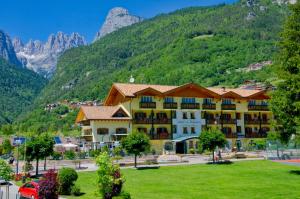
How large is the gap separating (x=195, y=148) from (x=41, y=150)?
107 ft

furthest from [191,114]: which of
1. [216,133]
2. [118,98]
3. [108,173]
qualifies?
[108,173]

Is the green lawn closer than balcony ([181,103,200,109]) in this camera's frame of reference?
Yes

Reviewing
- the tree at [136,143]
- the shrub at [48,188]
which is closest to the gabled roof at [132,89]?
the tree at [136,143]

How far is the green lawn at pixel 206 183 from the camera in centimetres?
2514

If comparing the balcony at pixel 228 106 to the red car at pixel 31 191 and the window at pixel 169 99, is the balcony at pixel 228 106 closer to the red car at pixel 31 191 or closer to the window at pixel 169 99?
the window at pixel 169 99

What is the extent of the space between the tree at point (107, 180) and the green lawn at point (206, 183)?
829 millimetres

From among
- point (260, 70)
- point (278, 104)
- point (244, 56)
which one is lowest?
point (278, 104)

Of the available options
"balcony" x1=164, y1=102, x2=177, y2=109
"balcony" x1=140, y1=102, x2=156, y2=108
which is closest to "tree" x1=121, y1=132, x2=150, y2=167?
"balcony" x1=140, y1=102, x2=156, y2=108

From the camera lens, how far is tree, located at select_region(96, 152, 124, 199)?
66.5 feet

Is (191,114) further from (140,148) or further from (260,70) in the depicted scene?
(260,70)

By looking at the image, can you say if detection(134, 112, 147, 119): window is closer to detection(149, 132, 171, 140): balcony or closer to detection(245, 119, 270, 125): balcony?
detection(149, 132, 171, 140): balcony

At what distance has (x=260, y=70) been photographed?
156 metres

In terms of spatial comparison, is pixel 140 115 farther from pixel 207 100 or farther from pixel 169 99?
pixel 207 100

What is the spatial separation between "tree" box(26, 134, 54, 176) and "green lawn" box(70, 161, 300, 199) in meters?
4.25
